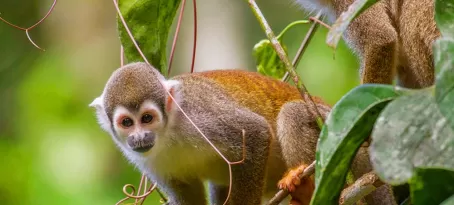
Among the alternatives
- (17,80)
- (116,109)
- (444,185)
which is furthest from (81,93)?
(444,185)

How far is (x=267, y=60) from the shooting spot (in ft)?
10.7

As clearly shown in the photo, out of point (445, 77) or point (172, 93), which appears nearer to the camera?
point (445, 77)

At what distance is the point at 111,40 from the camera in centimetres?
854

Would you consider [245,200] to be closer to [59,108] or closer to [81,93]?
[59,108]

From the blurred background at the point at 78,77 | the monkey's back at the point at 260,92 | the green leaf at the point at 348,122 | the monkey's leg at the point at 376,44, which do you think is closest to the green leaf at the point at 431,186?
the green leaf at the point at 348,122

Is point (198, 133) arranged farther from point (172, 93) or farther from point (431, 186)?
point (431, 186)

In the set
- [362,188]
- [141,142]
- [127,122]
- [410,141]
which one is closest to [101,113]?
[127,122]

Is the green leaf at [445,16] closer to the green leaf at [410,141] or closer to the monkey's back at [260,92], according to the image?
the green leaf at [410,141]

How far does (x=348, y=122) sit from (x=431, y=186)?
18 centimetres

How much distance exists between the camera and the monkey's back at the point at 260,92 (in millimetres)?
2918

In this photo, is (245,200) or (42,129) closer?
(245,200)

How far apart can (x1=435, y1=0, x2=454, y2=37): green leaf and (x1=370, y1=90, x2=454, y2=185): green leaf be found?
19 centimetres

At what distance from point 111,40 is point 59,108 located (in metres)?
1.87

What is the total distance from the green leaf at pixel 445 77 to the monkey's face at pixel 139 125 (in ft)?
5.33
